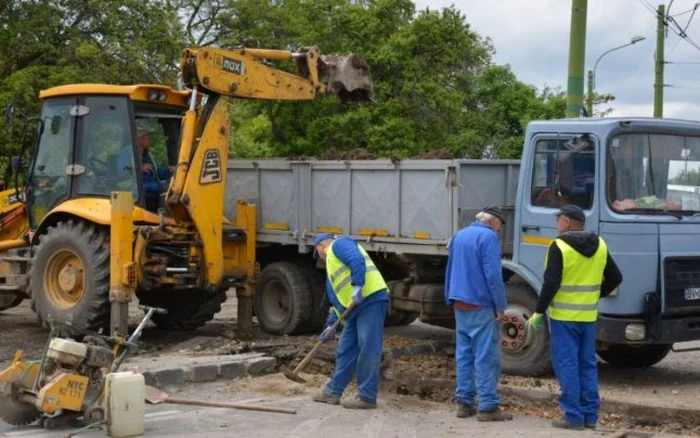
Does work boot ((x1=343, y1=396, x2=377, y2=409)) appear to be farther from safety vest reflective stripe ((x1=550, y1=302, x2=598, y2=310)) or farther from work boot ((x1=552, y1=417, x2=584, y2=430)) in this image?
safety vest reflective stripe ((x1=550, y1=302, x2=598, y2=310))

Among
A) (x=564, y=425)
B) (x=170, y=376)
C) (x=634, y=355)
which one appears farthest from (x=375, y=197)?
(x=564, y=425)

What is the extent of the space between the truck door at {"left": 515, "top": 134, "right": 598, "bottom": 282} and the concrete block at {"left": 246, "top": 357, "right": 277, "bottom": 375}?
283 centimetres

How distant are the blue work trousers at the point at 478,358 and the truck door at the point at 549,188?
6.60 ft

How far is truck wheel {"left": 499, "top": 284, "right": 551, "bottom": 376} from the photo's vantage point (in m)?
10.6

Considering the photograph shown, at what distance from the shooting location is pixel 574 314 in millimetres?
8508

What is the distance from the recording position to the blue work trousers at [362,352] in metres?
9.26

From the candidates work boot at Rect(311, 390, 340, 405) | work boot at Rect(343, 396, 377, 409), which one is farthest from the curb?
work boot at Rect(343, 396, 377, 409)

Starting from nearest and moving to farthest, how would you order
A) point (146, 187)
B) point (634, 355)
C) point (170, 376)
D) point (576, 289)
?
point (576, 289) → point (170, 376) → point (634, 355) → point (146, 187)

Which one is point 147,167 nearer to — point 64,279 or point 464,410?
point 64,279

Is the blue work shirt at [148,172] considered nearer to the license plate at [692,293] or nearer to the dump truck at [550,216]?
the dump truck at [550,216]

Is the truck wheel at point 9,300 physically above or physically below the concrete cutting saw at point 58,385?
above

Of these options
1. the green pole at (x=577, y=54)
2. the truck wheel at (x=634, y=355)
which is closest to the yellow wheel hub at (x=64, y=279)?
the truck wheel at (x=634, y=355)

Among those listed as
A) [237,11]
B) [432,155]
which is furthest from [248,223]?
[237,11]

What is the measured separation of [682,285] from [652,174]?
115 cm
